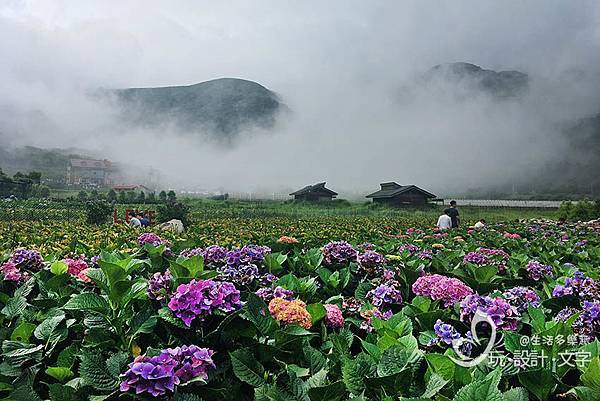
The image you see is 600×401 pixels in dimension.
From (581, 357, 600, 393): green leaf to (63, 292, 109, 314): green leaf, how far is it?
1.34 metres

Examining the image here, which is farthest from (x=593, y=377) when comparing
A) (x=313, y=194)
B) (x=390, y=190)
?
(x=390, y=190)

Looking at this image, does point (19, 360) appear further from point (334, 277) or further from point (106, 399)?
point (334, 277)

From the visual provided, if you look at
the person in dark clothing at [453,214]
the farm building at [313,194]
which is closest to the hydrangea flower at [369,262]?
the person in dark clothing at [453,214]

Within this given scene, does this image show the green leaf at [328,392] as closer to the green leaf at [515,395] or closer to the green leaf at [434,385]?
the green leaf at [434,385]

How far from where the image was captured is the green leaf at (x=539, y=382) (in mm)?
1109

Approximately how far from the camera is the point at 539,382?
1116 millimetres

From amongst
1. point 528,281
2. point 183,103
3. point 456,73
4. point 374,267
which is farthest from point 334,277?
point 183,103

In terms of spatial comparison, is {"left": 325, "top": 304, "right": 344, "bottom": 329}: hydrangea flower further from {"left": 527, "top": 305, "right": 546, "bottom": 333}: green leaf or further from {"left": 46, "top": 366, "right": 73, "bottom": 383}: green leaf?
{"left": 46, "top": 366, "right": 73, "bottom": 383}: green leaf

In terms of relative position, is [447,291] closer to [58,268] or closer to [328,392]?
[328,392]

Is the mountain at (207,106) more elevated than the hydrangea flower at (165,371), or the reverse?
the mountain at (207,106)

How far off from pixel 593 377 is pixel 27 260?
2287 millimetres

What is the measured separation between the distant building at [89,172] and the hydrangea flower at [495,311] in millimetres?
108708

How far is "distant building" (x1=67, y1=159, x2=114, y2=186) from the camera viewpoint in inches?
4075

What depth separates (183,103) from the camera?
170375 mm
